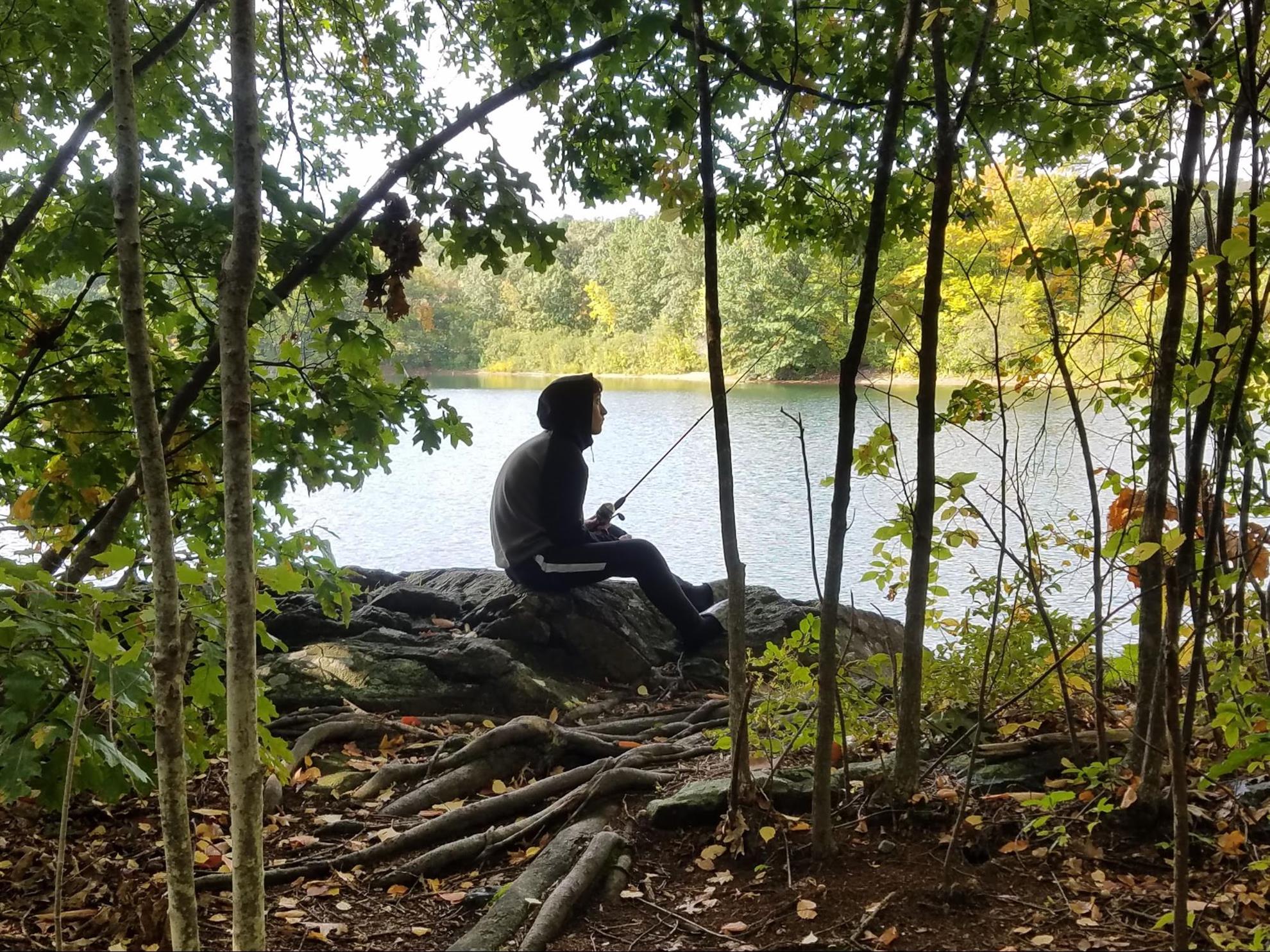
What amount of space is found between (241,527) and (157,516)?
210 mm

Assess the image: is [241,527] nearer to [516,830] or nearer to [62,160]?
[516,830]

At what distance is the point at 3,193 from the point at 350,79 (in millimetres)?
1977

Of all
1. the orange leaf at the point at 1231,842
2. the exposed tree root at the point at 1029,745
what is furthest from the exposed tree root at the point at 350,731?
the orange leaf at the point at 1231,842

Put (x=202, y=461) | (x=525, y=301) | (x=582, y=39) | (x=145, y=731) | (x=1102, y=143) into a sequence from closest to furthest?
(x=145, y=731) < (x=1102, y=143) < (x=582, y=39) < (x=202, y=461) < (x=525, y=301)

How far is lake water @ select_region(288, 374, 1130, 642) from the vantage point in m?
7.99

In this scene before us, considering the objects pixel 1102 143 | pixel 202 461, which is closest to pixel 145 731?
pixel 202 461

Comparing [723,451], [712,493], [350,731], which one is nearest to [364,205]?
[723,451]

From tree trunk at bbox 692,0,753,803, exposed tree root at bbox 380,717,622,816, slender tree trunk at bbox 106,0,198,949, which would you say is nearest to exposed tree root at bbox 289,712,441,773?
exposed tree root at bbox 380,717,622,816

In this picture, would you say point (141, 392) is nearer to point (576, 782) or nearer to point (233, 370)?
point (233, 370)

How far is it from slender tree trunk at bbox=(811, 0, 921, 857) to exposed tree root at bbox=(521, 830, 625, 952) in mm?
667

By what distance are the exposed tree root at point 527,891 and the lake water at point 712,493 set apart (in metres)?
3.30

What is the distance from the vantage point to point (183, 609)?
2.19 metres

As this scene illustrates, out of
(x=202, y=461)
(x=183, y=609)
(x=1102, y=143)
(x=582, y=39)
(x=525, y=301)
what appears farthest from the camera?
(x=525, y=301)

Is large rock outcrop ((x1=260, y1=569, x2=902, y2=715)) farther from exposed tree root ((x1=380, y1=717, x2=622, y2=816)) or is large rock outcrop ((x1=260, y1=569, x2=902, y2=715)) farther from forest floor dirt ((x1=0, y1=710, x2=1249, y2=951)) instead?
forest floor dirt ((x1=0, y1=710, x2=1249, y2=951))
